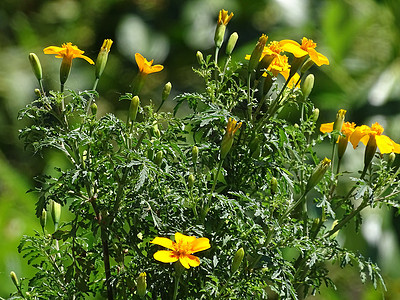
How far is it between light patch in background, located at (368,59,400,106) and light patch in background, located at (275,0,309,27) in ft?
1.06

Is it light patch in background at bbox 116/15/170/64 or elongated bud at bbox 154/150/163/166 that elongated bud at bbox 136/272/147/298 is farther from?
light patch in background at bbox 116/15/170/64

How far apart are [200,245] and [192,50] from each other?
1942 millimetres

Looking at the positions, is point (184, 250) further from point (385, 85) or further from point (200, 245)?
point (385, 85)

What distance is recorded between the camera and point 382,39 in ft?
7.75

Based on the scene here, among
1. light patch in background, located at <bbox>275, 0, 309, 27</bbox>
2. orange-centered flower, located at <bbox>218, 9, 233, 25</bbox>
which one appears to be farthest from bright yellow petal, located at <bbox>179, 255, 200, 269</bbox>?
light patch in background, located at <bbox>275, 0, 309, 27</bbox>

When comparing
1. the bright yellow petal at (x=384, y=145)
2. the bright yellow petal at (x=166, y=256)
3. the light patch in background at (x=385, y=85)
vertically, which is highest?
the light patch in background at (x=385, y=85)

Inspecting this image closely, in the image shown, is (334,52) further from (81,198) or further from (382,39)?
(81,198)

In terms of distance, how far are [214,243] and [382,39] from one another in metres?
1.94

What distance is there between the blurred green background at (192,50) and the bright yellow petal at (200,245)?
1317 millimetres

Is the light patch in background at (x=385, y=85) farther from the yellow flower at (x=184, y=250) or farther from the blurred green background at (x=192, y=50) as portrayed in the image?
the yellow flower at (x=184, y=250)

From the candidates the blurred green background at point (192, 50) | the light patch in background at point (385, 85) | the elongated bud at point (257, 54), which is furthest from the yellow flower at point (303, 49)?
the light patch in background at point (385, 85)

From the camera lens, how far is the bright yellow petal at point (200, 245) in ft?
1.71

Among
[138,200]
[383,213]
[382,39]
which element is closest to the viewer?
[138,200]

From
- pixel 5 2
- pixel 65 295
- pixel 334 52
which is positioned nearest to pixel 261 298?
pixel 65 295
